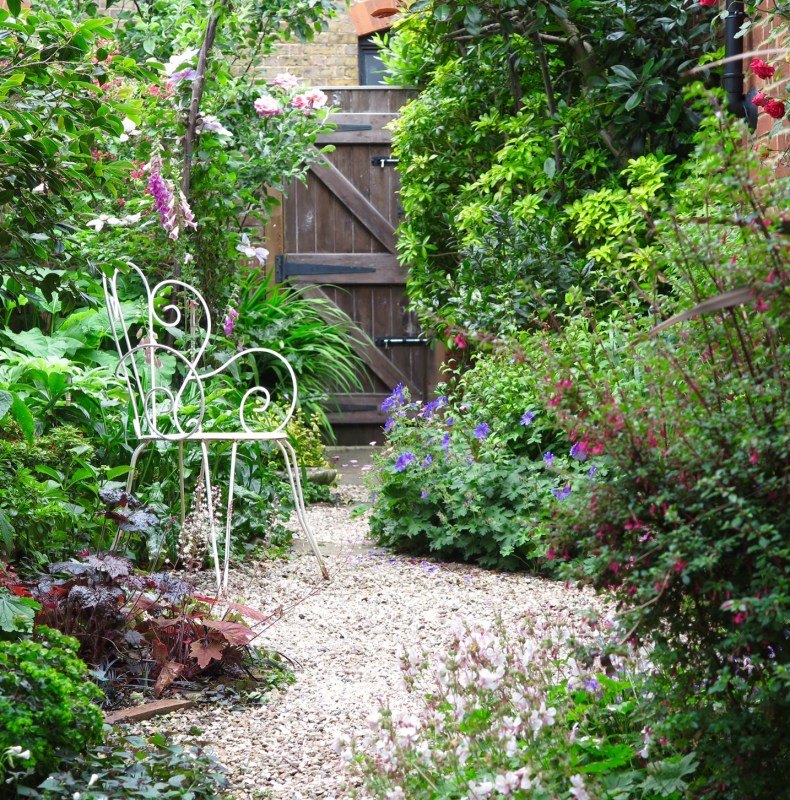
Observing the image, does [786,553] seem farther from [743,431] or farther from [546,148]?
[546,148]

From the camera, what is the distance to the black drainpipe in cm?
443

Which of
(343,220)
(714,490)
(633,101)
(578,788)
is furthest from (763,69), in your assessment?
(343,220)

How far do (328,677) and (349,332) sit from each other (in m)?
5.24

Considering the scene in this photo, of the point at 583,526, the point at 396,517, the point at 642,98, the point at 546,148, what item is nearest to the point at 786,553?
the point at 583,526

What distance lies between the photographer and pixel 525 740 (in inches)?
74.3

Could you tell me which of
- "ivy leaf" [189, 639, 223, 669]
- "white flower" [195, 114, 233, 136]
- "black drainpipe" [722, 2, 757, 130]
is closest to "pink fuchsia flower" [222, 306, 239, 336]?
"white flower" [195, 114, 233, 136]

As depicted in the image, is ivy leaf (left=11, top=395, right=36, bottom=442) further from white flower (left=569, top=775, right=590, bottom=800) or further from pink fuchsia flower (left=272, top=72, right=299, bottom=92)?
pink fuchsia flower (left=272, top=72, right=299, bottom=92)

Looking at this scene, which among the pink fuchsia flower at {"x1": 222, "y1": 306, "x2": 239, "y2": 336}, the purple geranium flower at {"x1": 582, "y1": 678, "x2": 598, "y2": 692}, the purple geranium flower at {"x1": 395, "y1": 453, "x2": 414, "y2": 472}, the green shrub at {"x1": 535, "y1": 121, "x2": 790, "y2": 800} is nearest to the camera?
the green shrub at {"x1": 535, "y1": 121, "x2": 790, "y2": 800}

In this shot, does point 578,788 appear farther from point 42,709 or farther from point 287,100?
point 287,100

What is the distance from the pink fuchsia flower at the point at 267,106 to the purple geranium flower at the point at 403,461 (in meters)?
2.40

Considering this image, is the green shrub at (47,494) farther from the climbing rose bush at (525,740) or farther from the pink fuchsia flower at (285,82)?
the pink fuchsia flower at (285,82)

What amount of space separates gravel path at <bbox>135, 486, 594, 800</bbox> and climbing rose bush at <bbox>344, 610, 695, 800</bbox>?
0.13 meters

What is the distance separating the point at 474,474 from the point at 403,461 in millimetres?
350

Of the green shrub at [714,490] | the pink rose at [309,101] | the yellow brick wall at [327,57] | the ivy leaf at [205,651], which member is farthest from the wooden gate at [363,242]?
the green shrub at [714,490]
